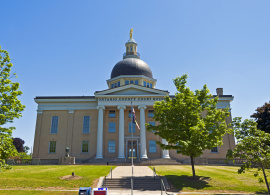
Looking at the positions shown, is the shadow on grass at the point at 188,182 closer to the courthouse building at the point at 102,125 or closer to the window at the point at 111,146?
the courthouse building at the point at 102,125

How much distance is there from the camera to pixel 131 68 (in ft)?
148

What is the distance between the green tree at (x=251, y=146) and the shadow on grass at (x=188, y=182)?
3996 millimetres

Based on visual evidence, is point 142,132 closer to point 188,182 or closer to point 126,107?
point 126,107

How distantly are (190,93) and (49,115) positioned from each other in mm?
28649

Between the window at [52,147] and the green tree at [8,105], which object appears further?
the window at [52,147]

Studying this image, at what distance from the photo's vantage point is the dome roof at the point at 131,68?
44875 millimetres

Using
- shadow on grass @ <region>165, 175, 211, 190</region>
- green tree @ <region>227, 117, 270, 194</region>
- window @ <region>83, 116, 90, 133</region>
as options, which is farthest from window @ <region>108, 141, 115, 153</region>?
green tree @ <region>227, 117, 270, 194</region>

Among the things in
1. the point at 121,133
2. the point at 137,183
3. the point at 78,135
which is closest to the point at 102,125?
the point at 121,133

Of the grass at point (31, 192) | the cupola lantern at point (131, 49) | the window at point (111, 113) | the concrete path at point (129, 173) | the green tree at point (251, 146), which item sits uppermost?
the cupola lantern at point (131, 49)

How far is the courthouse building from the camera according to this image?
37.1 m

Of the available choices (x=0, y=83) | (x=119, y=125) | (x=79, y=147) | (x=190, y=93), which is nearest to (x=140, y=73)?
(x=119, y=125)

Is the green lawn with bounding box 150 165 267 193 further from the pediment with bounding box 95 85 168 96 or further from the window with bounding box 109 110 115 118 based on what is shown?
the window with bounding box 109 110 115 118

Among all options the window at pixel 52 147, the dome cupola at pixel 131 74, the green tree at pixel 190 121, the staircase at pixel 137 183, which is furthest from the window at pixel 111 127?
the staircase at pixel 137 183

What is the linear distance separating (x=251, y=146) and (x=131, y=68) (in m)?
32.8
